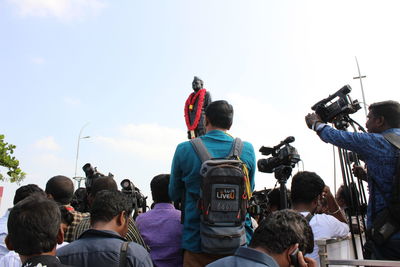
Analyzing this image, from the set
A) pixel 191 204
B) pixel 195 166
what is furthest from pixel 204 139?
pixel 191 204

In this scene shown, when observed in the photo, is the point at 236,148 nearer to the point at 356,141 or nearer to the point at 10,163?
the point at 356,141

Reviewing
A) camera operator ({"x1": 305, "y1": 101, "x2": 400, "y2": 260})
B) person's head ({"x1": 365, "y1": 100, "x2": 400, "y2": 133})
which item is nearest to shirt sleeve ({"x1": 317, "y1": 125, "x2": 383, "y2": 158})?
camera operator ({"x1": 305, "y1": 101, "x2": 400, "y2": 260})

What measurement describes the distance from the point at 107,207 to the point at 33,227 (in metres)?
0.60

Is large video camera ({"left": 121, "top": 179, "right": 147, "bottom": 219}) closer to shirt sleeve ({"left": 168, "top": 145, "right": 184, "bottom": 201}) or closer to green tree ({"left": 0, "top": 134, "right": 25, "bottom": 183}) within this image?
shirt sleeve ({"left": 168, "top": 145, "right": 184, "bottom": 201})

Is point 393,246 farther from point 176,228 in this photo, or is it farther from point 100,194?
point 100,194

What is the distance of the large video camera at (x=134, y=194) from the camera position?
4.36 meters

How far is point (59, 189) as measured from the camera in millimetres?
3969

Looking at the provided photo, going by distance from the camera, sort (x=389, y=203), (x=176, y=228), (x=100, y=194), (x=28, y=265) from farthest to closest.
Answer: (x=176, y=228), (x=389, y=203), (x=100, y=194), (x=28, y=265)

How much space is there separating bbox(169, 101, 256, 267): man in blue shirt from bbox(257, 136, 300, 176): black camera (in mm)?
473

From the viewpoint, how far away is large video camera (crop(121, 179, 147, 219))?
4355 millimetres

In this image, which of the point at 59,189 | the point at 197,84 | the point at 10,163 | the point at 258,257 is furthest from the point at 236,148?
the point at 10,163

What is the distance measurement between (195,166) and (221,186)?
363mm

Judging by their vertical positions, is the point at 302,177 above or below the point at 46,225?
above

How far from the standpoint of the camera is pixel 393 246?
291 centimetres
